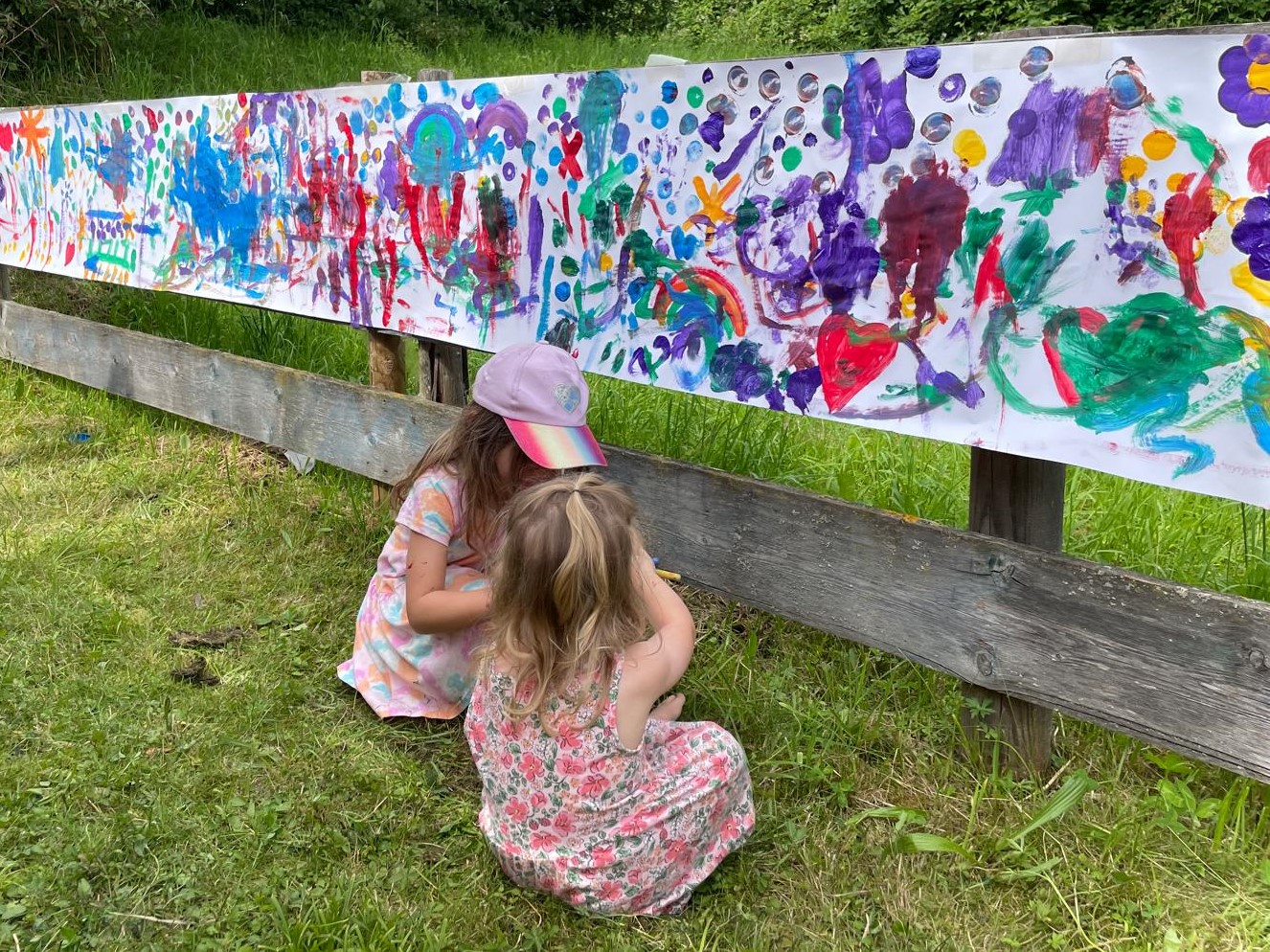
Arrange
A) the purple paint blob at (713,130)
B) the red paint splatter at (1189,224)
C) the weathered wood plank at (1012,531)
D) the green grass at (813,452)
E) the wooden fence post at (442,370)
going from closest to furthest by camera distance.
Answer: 1. the red paint splatter at (1189,224)
2. the weathered wood plank at (1012,531)
3. the purple paint blob at (713,130)
4. the green grass at (813,452)
5. the wooden fence post at (442,370)

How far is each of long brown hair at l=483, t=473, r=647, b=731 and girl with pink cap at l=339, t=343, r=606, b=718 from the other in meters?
0.29

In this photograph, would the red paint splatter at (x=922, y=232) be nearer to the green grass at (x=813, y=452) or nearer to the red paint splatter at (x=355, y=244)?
the green grass at (x=813, y=452)

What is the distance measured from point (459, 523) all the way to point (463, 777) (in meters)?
0.60

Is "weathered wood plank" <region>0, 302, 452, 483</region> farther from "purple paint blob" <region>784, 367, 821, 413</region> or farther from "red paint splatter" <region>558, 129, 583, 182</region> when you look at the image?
"purple paint blob" <region>784, 367, 821, 413</region>

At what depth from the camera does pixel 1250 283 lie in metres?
1.83

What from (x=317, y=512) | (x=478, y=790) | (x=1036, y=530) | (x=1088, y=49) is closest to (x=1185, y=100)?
(x=1088, y=49)

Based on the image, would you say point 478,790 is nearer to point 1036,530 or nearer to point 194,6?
point 1036,530

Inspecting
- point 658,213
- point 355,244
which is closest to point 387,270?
point 355,244

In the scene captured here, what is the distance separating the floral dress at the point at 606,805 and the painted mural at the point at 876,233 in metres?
0.80

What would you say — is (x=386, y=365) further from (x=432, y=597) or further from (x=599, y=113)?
(x=432, y=597)

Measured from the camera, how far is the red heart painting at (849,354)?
2346 mm

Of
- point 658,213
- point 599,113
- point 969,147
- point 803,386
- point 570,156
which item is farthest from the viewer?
point 570,156

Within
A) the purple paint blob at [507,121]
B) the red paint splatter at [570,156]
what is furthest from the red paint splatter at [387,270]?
the red paint splatter at [570,156]

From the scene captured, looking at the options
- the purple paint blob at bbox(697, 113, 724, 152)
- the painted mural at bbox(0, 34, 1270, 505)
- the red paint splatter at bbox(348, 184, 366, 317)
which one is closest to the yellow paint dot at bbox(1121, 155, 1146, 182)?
the painted mural at bbox(0, 34, 1270, 505)
